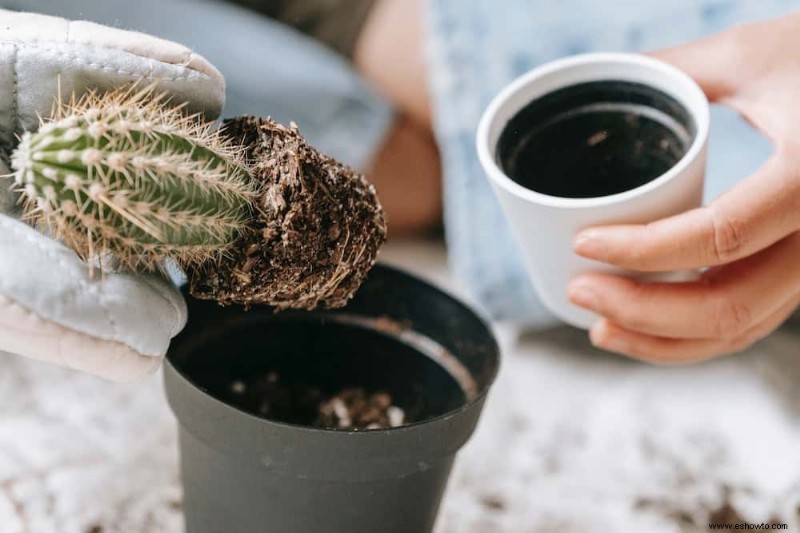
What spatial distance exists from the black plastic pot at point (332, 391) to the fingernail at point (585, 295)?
66mm

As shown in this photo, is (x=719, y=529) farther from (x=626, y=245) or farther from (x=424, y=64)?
(x=424, y=64)

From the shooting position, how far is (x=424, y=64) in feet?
3.22

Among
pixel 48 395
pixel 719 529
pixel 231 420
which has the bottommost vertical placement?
pixel 48 395

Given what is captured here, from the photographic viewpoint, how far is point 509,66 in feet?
2.89

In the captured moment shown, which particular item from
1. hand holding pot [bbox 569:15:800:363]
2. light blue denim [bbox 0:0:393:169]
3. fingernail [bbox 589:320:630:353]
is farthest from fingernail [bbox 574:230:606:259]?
light blue denim [bbox 0:0:393:169]

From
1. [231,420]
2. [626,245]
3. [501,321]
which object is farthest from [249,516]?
[501,321]

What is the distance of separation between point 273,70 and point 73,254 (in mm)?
525

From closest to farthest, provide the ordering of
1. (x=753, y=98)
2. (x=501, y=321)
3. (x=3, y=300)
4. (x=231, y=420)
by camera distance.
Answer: (x=3, y=300)
(x=231, y=420)
(x=753, y=98)
(x=501, y=321)

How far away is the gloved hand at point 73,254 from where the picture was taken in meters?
0.42

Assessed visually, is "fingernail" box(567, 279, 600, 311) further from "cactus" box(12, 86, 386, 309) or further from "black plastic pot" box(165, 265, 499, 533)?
"cactus" box(12, 86, 386, 309)

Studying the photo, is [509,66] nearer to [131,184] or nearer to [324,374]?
[324,374]

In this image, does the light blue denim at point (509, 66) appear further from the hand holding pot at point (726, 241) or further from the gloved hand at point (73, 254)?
the gloved hand at point (73, 254)

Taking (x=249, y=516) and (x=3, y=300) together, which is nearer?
(x=3, y=300)

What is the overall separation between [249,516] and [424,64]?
584 millimetres
